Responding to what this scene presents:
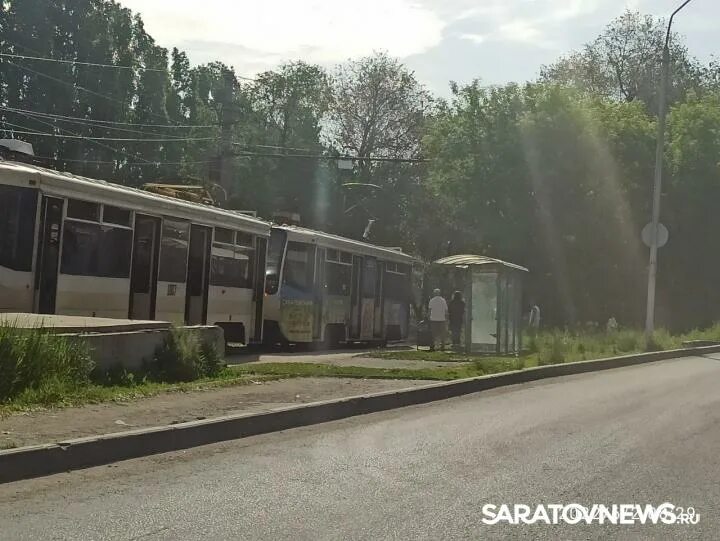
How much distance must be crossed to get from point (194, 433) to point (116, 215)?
8.68m

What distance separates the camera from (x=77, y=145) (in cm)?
4825

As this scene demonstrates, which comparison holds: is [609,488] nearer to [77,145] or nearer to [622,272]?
[622,272]

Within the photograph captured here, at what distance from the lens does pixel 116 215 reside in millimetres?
17859

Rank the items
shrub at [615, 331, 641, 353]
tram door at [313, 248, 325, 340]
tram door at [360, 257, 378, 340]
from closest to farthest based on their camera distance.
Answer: tram door at [313, 248, 325, 340], shrub at [615, 331, 641, 353], tram door at [360, 257, 378, 340]

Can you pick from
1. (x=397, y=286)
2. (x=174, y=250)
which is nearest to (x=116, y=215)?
(x=174, y=250)

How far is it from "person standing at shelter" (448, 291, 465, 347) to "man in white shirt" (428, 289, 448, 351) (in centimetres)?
33

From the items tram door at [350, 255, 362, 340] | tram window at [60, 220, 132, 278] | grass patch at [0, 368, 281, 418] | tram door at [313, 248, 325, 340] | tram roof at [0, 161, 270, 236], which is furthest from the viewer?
tram door at [350, 255, 362, 340]

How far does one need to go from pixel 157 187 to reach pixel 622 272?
28102 millimetres

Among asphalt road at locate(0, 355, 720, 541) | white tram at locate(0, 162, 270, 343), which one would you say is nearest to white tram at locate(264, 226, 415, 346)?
white tram at locate(0, 162, 270, 343)

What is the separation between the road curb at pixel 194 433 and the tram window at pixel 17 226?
239 inches

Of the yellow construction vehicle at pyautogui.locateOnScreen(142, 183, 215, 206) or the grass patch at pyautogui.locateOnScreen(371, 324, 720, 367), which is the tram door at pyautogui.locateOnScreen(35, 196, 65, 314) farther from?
the grass patch at pyautogui.locateOnScreen(371, 324, 720, 367)

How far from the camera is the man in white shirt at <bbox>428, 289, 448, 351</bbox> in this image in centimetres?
2775

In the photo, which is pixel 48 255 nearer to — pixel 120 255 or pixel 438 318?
pixel 120 255

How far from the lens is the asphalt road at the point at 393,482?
6793 millimetres
